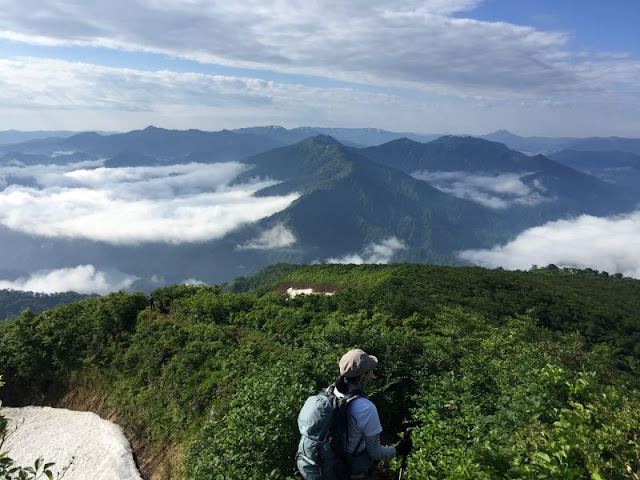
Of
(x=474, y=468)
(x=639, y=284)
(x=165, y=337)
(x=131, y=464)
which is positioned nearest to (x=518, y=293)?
(x=165, y=337)

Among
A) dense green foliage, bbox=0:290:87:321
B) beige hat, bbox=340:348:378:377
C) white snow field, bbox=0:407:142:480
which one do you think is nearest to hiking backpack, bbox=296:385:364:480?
beige hat, bbox=340:348:378:377

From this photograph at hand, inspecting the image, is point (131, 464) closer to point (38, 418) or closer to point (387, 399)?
point (38, 418)

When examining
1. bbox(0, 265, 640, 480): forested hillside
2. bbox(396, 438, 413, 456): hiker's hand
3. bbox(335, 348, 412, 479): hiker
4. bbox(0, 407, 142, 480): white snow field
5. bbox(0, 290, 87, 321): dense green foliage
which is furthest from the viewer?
bbox(0, 290, 87, 321): dense green foliage

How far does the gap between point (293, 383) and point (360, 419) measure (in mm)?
4757

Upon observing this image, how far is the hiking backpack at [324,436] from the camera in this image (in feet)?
19.6

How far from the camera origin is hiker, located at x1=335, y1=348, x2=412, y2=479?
618 centimetres

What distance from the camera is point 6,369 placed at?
2236 cm

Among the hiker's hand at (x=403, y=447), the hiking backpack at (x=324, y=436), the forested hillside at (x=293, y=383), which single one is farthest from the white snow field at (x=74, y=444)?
the hiker's hand at (x=403, y=447)

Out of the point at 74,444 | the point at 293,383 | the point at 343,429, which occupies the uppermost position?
the point at 343,429

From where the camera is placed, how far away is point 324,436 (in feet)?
19.7

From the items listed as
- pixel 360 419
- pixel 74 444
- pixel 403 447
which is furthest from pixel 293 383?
pixel 74 444

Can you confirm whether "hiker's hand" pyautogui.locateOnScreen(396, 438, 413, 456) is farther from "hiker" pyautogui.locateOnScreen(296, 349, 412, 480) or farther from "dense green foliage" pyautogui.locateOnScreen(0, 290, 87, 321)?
"dense green foliage" pyautogui.locateOnScreen(0, 290, 87, 321)

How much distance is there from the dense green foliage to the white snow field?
564 feet

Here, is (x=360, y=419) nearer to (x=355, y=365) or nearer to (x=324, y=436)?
(x=324, y=436)
